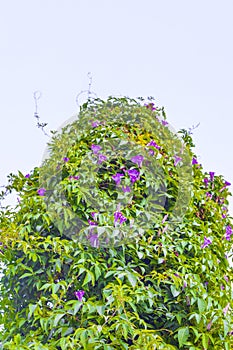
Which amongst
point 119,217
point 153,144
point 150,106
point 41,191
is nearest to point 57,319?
point 119,217

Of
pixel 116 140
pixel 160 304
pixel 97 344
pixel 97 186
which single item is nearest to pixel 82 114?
pixel 116 140

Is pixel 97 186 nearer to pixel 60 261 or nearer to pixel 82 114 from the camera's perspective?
pixel 60 261

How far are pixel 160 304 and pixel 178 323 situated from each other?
9cm

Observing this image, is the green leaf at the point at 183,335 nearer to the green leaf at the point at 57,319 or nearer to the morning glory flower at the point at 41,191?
the green leaf at the point at 57,319

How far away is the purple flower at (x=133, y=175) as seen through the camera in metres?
1.92

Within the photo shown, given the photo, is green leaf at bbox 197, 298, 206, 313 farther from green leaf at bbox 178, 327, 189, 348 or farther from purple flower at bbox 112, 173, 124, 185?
purple flower at bbox 112, 173, 124, 185

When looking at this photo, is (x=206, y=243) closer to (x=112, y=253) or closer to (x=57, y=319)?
(x=112, y=253)

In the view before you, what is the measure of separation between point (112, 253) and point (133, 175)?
0.34 metres

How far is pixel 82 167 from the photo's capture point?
6.30ft

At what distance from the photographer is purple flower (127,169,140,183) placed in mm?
1916

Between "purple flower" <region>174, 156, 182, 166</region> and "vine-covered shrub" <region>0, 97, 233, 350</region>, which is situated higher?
"purple flower" <region>174, 156, 182, 166</region>

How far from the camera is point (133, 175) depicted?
6.32 ft

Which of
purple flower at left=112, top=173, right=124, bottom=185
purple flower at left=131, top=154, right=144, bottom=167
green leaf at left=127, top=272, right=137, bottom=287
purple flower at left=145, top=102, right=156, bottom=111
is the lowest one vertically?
green leaf at left=127, top=272, right=137, bottom=287

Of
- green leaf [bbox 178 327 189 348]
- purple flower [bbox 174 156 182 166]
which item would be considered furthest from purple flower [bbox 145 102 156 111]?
green leaf [bbox 178 327 189 348]
